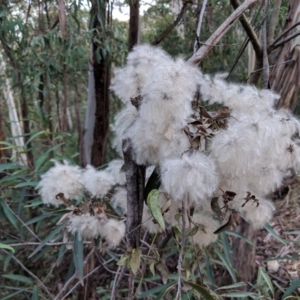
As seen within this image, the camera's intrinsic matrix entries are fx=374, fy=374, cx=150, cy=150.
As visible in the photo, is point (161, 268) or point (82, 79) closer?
point (161, 268)

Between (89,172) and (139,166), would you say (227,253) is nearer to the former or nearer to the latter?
(89,172)

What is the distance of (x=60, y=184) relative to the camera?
2.97 ft

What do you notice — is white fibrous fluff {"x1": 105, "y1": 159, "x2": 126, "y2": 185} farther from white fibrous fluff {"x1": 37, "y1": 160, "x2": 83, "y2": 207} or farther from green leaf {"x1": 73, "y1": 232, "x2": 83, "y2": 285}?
green leaf {"x1": 73, "y1": 232, "x2": 83, "y2": 285}

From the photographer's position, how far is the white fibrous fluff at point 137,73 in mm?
663

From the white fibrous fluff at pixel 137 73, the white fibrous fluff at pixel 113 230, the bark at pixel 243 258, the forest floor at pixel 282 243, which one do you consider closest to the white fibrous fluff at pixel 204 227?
the white fibrous fluff at pixel 113 230

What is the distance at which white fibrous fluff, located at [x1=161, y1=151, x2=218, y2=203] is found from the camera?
1.82ft

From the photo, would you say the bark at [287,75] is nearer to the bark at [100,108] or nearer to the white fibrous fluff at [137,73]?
the white fibrous fluff at [137,73]

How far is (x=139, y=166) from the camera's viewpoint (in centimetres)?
62

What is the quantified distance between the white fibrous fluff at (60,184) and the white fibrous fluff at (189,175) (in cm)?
41

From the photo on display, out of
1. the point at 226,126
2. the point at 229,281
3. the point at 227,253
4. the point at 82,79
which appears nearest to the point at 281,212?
the point at 229,281

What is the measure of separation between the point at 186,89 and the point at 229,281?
1.39 metres

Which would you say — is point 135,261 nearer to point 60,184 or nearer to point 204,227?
point 204,227

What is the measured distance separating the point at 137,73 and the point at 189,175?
0.22m

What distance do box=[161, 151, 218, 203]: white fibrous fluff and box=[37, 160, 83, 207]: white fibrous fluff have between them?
41 cm
